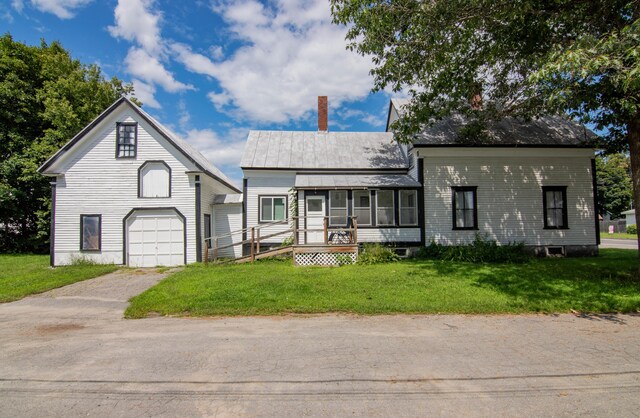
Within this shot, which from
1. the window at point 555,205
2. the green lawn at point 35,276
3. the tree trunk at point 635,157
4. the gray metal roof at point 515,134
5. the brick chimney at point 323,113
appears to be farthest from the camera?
the brick chimney at point 323,113

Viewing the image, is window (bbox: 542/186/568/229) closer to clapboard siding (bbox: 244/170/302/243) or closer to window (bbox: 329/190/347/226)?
window (bbox: 329/190/347/226)

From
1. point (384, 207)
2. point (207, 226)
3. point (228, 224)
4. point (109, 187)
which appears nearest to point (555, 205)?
point (384, 207)

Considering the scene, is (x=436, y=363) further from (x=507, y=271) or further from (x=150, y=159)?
(x=150, y=159)

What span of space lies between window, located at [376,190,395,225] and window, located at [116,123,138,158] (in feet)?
38.8

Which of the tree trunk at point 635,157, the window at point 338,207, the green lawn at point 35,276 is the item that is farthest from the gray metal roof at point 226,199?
the tree trunk at point 635,157

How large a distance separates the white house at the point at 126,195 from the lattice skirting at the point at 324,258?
17.4 ft

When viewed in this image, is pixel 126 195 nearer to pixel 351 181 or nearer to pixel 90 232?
pixel 90 232

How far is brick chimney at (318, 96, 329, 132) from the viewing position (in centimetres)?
2086

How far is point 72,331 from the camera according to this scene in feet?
21.4

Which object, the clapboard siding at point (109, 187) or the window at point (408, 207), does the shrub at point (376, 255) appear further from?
the clapboard siding at point (109, 187)

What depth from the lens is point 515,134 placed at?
667 inches

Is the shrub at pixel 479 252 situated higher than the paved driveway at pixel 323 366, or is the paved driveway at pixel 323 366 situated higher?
the shrub at pixel 479 252

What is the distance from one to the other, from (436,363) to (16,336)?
726 centimetres

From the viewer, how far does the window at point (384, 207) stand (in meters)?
16.6
